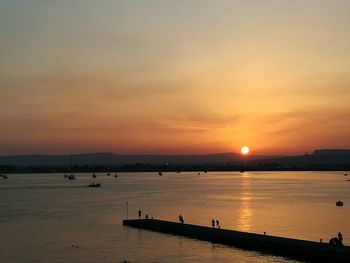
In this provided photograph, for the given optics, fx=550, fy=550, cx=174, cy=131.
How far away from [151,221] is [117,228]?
13.6 feet

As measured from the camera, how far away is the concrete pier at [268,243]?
3916cm

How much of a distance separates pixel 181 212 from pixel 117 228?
20542 mm

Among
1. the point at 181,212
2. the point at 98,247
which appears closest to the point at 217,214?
the point at 181,212

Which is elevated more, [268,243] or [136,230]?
[268,243]

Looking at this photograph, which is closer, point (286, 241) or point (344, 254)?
point (344, 254)

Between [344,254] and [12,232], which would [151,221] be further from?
[344,254]

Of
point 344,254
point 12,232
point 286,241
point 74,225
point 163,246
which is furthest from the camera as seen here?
point 74,225

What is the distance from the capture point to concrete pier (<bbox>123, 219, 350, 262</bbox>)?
128 feet

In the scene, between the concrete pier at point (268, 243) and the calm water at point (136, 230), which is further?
the calm water at point (136, 230)

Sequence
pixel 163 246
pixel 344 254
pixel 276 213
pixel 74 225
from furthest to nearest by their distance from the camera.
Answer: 1. pixel 276 213
2. pixel 74 225
3. pixel 163 246
4. pixel 344 254

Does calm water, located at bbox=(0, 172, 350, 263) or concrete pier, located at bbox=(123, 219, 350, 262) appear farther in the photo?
calm water, located at bbox=(0, 172, 350, 263)

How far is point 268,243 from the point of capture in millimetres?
45125

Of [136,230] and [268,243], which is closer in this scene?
[268,243]

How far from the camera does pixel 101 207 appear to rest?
95250 millimetres
